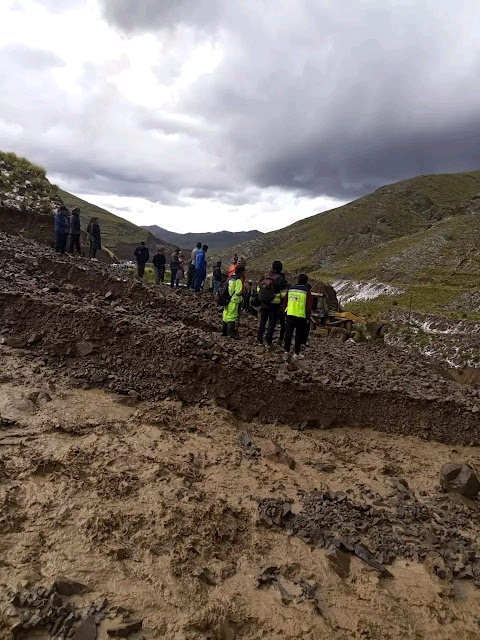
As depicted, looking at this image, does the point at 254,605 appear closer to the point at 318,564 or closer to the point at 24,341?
the point at 318,564

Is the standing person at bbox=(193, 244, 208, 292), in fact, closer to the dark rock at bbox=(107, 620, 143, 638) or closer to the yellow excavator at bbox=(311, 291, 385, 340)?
the yellow excavator at bbox=(311, 291, 385, 340)

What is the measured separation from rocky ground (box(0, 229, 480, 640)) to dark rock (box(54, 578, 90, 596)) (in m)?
0.02

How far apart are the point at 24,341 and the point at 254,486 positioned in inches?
239

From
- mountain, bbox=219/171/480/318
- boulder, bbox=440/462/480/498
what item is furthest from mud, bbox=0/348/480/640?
mountain, bbox=219/171/480/318

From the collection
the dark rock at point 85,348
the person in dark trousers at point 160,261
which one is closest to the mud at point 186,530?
the dark rock at point 85,348

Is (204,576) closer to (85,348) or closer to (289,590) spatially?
(289,590)

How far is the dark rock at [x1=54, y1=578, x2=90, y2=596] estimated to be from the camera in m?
3.91

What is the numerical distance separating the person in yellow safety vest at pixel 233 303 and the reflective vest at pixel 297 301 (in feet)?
4.63

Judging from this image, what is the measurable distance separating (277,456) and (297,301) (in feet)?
14.4

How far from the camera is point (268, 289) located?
36.9ft

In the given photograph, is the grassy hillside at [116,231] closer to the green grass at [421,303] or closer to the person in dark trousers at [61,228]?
the green grass at [421,303]

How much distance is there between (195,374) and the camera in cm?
902

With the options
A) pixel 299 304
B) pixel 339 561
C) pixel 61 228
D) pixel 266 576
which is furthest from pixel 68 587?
pixel 61 228

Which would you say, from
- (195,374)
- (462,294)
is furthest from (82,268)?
(462,294)
